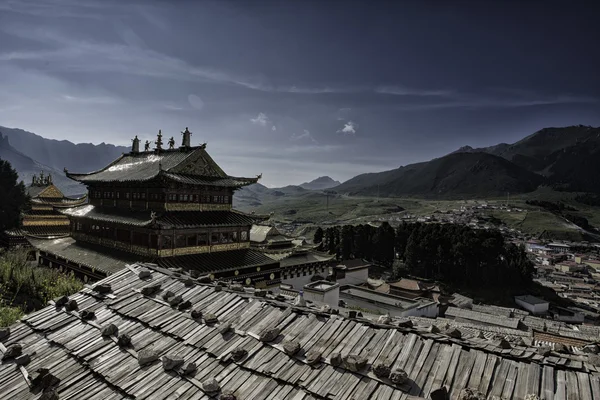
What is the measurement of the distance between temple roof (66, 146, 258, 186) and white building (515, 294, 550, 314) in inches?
1717

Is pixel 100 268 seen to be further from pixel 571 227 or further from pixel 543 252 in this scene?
pixel 571 227

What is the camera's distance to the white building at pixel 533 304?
159 feet

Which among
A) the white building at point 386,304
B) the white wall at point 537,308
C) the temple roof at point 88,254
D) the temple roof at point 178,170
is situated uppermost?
the temple roof at point 178,170

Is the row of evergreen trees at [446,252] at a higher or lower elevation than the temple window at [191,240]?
lower

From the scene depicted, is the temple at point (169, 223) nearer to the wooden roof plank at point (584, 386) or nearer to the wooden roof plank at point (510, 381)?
the wooden roof plank at point (510, 381)

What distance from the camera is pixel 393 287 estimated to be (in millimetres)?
45969

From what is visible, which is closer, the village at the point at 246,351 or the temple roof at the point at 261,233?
the village at the point at 246,351

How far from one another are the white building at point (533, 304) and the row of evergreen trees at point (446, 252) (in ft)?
17.8

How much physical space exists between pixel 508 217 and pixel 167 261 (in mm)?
171269

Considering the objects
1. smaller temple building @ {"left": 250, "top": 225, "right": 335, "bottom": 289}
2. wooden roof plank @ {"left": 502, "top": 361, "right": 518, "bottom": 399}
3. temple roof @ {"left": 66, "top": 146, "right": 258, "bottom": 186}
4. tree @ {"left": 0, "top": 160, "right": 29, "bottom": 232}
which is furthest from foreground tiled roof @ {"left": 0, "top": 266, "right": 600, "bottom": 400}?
tree @ {"left": 0, "top": 160, "right": 29, "bottom": 232}

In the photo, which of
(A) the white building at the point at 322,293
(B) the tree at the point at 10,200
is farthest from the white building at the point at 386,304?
(B) the tree at the point at 10,200

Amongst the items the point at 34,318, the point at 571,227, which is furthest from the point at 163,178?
the point at 571,227

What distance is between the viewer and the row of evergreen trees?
56.9 meters

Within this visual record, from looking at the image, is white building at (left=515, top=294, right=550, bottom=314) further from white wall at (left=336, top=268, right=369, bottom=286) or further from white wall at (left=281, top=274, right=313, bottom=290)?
white wall at (left=281, top=274, right=313, bottom=290)
